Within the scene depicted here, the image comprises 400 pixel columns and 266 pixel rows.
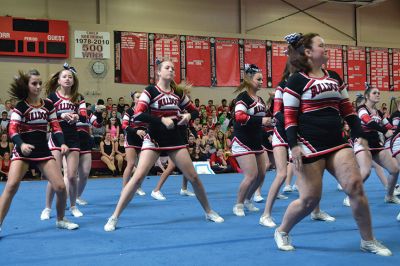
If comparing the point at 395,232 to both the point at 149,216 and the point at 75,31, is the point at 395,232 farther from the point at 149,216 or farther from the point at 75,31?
the point at 75,31

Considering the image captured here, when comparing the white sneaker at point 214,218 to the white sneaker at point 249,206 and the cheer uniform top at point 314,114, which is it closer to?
the white sneaker at point 249,206

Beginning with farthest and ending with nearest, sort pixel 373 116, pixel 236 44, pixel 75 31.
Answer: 1. pixel 236 44
2. pixel 75 31
3. pixel 373 116

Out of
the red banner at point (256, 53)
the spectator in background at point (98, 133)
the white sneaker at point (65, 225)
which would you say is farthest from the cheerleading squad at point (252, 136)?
the red banner at point (256, 53)

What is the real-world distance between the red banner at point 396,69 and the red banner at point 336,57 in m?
2.53

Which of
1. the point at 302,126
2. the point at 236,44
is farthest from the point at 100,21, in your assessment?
the point at 302,126

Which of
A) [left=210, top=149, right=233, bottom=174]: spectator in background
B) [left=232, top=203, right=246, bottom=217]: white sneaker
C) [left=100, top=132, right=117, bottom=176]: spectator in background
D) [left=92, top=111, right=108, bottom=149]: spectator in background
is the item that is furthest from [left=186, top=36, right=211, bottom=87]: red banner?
[left=232, top=203, right=246, bottom=217]: white sneaker

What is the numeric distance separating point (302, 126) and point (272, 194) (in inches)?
62.2

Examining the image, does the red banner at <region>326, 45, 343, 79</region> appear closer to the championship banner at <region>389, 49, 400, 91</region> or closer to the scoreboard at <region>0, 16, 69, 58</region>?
the championship banner at <region>389, 49, 400, 91</region>

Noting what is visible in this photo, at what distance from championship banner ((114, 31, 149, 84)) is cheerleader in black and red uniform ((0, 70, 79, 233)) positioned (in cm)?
1070

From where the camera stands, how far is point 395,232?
451 cm

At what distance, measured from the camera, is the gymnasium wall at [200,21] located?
14656 millimetres

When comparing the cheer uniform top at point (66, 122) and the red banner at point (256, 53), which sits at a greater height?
the red banner at point (256, 53)

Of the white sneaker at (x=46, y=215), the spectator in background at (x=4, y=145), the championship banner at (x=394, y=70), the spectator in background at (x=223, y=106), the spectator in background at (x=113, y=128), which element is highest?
the championship banner at (x=394, y=70)

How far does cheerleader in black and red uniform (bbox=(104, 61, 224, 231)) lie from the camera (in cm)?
483
